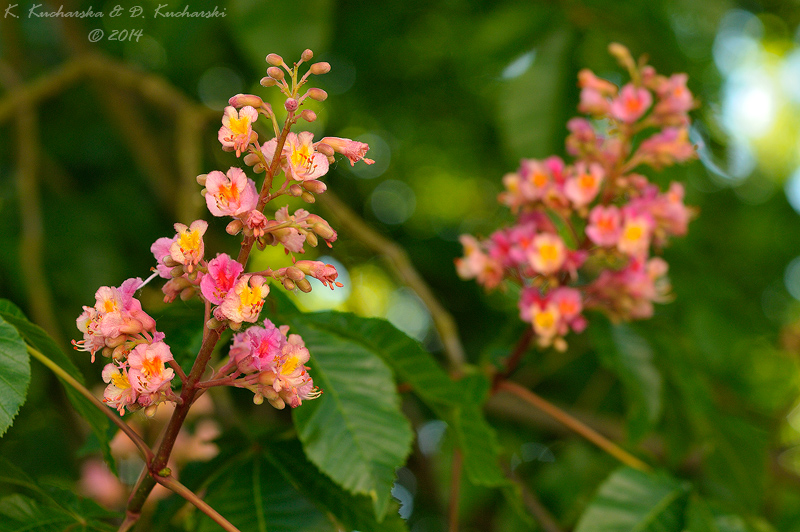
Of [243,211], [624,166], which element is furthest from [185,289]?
[624,166]

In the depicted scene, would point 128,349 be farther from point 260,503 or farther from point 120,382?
point 260,503

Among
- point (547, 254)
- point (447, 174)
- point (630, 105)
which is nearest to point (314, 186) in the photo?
point (547, 254)

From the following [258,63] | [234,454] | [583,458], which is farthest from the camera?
[583,458]

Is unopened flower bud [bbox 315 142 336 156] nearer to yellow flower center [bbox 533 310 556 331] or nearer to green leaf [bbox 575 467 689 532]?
yellow flower center [bbox 533 310 556 331]

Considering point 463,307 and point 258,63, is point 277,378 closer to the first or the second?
point 258,63

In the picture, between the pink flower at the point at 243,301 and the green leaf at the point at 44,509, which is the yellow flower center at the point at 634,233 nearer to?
the pink flower at the point at 243,301

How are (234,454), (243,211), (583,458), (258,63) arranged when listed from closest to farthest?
(243,211) → (234,454) → (258,63) → (583,458)

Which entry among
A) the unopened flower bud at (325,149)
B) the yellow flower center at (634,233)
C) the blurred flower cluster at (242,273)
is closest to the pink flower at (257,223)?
the blurred flower cluster at (242,273)
